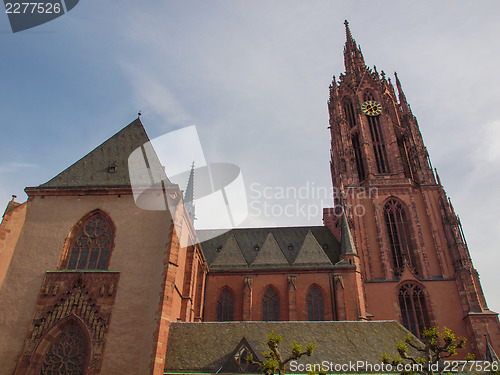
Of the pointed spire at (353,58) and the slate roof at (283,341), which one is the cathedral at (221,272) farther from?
the pointed spire at (353,58)

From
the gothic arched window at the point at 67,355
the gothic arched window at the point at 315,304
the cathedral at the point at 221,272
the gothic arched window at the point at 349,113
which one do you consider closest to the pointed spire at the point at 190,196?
the cathedral at the point at 221,272

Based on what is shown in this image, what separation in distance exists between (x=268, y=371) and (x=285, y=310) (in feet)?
41.6

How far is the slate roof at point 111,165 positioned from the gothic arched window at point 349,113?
2231 centimetres

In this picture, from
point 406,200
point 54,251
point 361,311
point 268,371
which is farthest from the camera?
point 406,200

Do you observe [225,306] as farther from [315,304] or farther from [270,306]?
[315,304]

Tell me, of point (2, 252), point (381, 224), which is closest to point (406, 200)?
point (381, 224)

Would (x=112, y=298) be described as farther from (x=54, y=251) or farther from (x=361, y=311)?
(x=361, y=311)

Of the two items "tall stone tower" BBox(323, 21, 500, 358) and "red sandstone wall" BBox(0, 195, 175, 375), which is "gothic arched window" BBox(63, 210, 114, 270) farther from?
"tall stone tower" BBox(323, 21, 500, 358)

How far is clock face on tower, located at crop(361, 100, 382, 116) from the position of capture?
35.5 meters

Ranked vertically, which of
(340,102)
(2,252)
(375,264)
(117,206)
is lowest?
(2,252)

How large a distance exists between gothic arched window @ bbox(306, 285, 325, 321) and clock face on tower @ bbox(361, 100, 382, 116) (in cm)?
1882

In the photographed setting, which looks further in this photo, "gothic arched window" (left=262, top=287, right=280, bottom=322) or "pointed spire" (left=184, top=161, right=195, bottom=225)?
"pointed spire" (left=184, top=161, right=195, bottom=225)

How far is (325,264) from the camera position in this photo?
25.4 m

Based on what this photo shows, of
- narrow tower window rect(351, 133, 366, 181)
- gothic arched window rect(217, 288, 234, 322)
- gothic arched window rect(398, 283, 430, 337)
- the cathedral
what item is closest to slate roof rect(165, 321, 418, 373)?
the cathedral
